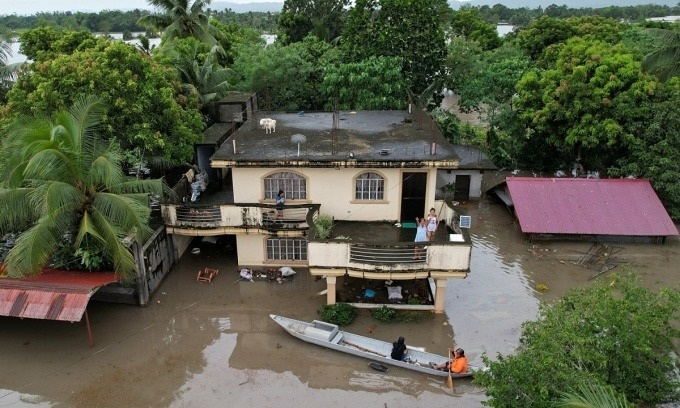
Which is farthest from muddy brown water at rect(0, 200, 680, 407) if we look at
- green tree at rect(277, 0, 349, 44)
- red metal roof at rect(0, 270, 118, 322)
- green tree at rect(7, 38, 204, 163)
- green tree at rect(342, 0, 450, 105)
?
green tree at rect(277, 0, 349, 44)

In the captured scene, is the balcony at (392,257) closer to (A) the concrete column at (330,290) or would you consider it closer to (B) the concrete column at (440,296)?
(A) the concrete column at (330,290)

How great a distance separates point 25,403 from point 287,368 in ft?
23.7

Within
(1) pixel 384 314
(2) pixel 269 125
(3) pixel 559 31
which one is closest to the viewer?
(1) pixel 384 314

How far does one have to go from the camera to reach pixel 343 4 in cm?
5441

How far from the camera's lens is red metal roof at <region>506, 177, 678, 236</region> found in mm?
23125

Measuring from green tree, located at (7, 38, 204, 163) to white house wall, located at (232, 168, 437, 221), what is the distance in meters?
3.68

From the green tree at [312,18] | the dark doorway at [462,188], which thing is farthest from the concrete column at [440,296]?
the green tree at [312,18]

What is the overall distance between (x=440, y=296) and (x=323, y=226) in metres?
4.80

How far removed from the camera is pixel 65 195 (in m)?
15.1

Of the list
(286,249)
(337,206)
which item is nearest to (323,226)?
(337,206)

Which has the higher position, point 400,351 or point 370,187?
point 370,187

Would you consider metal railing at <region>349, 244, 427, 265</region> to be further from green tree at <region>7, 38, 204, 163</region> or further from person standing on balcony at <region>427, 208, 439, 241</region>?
green tree at <region>7, 38, 204, 163</region>

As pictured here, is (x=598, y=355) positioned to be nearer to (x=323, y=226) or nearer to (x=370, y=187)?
(x=323, y=226)

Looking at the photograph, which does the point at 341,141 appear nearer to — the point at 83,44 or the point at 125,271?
the point at 125,271
